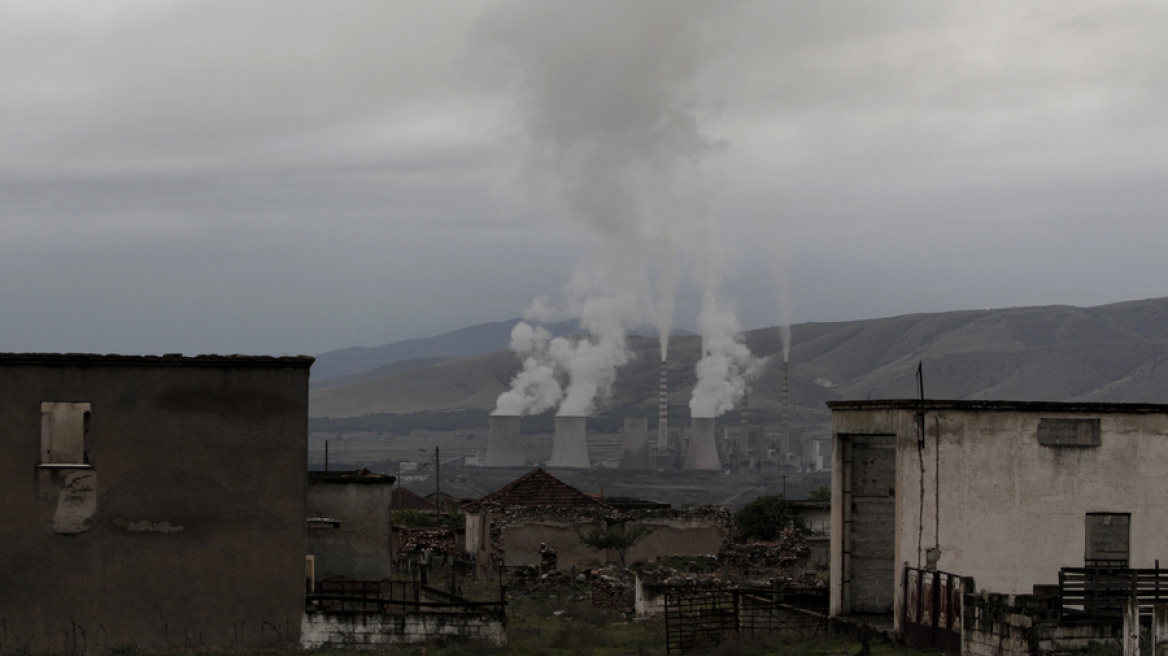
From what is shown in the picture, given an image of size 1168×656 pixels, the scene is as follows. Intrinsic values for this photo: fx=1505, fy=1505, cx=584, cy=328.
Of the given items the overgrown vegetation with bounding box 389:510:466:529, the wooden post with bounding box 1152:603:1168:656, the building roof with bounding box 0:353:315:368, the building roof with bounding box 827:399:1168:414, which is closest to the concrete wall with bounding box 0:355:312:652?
the building roof with bounding box 0:353:315:368

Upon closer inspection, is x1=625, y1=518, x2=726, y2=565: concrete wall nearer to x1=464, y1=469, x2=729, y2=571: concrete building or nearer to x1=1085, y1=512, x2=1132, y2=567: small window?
x1=464, y1=469, x2=729, y2=571: concrete building

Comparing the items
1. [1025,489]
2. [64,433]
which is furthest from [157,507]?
[1025,489]

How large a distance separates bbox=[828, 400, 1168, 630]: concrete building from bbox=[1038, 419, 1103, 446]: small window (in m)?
0.02

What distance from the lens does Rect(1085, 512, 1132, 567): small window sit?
950 inches

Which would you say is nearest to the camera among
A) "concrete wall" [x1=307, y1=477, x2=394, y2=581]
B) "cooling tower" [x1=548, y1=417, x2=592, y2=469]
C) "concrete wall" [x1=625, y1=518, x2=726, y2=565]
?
"concrete wall" [x1=307, y1=477, x2=394, y2=581]

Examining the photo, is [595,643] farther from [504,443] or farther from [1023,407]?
[504,443]

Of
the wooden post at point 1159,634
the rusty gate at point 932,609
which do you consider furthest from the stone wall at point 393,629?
→ the wooden post at point 1159,634

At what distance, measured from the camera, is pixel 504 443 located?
19725cm

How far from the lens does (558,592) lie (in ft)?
125

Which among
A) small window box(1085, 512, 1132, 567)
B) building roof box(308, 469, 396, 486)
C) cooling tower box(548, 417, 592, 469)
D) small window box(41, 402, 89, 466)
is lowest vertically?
cooling tower box(548, 417, 592, 469)

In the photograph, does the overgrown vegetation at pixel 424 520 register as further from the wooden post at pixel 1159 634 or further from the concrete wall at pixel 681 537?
the wooden post at pixel 1159 634

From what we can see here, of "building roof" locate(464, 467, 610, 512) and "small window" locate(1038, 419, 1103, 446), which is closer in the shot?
"small window" locate(1038, 419, 1103, 446)

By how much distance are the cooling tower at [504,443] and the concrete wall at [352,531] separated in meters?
167

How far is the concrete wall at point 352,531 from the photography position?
94.8 ft
